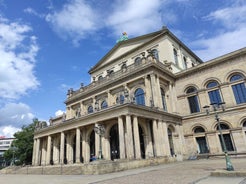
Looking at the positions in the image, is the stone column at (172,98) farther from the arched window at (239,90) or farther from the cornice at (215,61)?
the arched window at (239,90)

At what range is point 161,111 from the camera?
2208 centimetres

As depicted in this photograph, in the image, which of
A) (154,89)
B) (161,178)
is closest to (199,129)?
(154,89)

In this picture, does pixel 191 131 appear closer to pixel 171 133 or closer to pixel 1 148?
pixel 171 133

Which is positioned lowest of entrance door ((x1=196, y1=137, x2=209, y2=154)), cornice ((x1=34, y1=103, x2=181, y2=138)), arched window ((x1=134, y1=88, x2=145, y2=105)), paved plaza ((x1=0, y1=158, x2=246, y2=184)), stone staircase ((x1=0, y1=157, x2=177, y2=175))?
paved plaza ((x1=0, y1=158, x2=246, y2=184))

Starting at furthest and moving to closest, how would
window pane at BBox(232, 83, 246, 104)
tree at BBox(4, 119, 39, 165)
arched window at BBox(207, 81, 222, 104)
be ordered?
tree at BBox(4, 119, 39, 165) < arched window at BBox(207, 81, 222, 104) < window pane at BBox(232, 83, 246, 104)

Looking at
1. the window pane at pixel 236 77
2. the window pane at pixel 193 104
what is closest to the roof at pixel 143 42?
the window pane at pixel 193 104

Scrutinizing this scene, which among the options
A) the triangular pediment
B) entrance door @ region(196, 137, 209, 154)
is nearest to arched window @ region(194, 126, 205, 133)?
entrance door @ region(196, 137, 209, 154)

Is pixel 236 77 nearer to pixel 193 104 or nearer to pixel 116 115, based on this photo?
pixel 193 104

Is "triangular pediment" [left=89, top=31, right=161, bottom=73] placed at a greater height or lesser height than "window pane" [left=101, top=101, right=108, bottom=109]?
greater

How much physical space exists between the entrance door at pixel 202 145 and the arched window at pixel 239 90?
6.35 m

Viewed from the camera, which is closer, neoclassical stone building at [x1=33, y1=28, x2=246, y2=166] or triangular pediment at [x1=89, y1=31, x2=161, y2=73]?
neoclassical stone building at [x1=33, y1=28, x2=246, y2=166]

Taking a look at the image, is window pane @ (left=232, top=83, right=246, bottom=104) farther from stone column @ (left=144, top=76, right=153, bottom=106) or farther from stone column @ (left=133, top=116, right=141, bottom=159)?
stone column @ (left=133, top=116, right=141, bottom=159)

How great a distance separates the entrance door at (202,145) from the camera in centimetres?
2357

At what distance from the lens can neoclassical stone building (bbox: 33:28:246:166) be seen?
20625 mm
